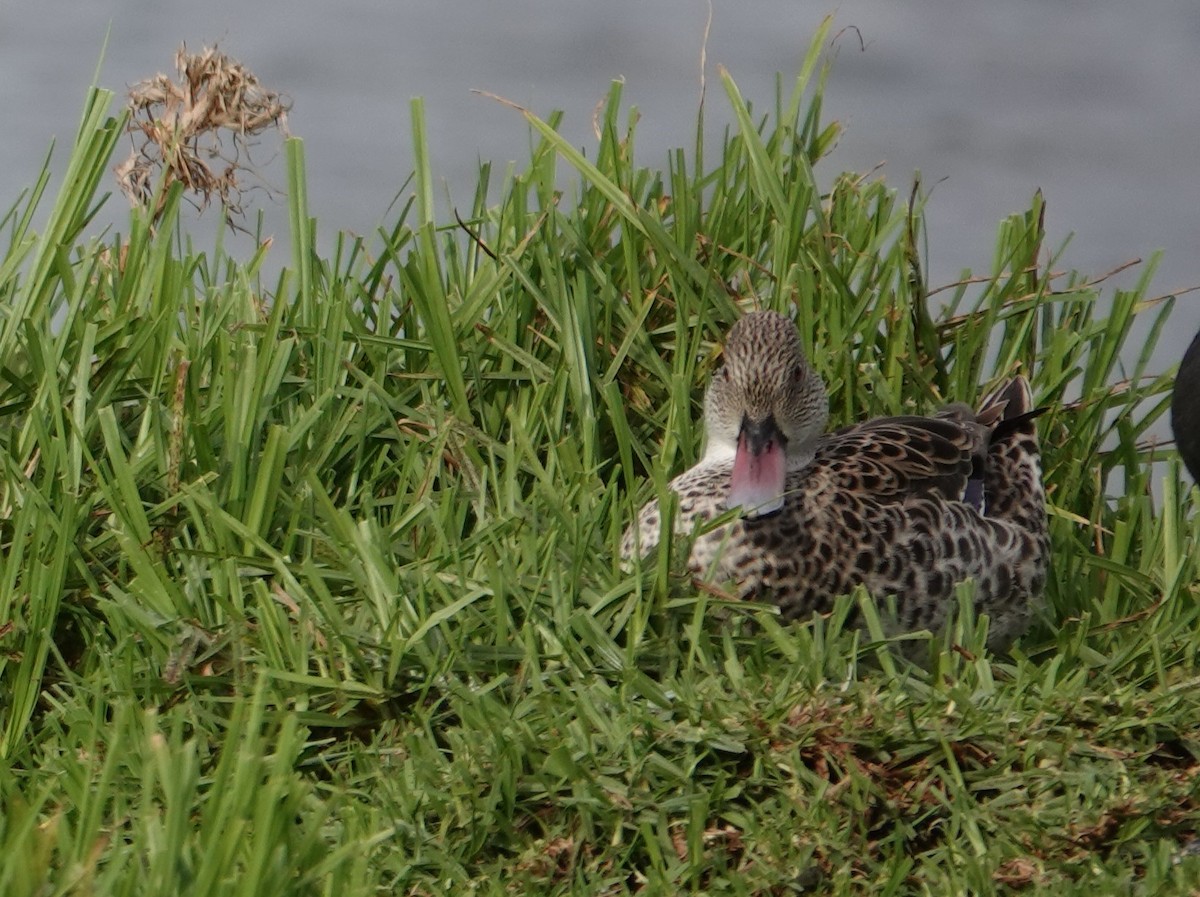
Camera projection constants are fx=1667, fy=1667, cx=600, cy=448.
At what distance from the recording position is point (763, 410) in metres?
3.60

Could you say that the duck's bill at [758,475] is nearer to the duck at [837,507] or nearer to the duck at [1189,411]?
the duck at [837,507]

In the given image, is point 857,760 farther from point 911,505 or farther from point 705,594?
point 911,505

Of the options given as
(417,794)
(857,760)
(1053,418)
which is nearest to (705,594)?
(857,760)

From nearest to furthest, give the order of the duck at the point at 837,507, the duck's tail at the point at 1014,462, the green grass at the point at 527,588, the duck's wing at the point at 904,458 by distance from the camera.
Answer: the green grass at the point at 527,588 → the duck at the point at 837,507 → the duck's wing at the point at 904,458 → the duck's tail at the point at 1014,462

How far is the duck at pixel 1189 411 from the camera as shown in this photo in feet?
11.3

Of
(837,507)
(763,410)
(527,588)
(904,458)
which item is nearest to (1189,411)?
(904,458)

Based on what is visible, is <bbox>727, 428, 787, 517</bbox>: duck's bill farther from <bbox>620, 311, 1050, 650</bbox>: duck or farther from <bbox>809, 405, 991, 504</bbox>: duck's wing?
<bbox>809, 405, 991, 504</bbox>: duck's wing

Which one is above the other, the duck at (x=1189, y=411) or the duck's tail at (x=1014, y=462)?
the duck at (x=1189, y=411)

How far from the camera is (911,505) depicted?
3.65m

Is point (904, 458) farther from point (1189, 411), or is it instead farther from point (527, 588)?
point (527, 588)

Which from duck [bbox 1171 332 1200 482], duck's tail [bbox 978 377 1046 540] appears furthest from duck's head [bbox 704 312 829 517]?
duck [bbox 1171 332 1200 482]

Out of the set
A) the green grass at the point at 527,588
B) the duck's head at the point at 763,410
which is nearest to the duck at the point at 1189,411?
the green grass at the point at 527,588

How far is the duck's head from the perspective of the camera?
349 cm

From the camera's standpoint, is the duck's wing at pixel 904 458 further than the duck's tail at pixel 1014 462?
No
